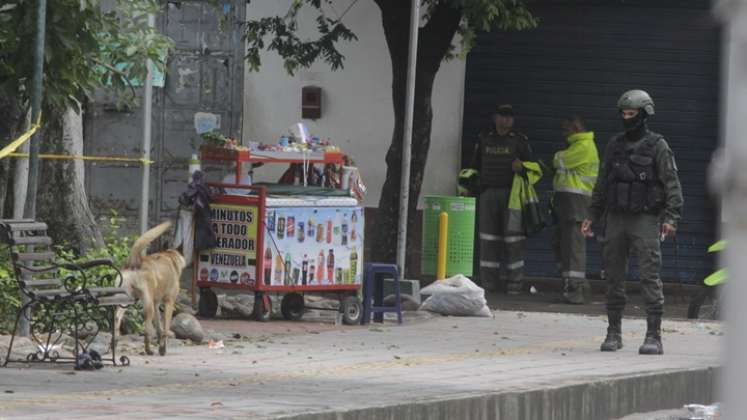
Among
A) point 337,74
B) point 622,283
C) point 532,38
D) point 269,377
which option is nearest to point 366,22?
point 337,74

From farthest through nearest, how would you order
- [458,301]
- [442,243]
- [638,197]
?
[442,243] → [458,301] → [638,197]

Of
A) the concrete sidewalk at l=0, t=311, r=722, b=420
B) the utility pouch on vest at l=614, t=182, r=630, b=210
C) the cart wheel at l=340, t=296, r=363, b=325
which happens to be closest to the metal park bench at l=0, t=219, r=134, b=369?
the concrete sidewalk at l=0, t=311, r=722, b=420

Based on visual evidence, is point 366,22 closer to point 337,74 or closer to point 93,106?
point 337,74

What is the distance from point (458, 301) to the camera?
560 inches

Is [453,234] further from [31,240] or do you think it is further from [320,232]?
[31,240]

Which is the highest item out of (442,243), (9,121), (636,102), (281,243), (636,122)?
(636,102)

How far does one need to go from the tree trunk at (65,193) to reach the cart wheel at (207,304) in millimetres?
1074

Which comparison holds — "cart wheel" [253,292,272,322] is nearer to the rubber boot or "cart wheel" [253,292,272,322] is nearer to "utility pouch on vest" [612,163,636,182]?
"utility pouch on vest" [612,163,636,182]

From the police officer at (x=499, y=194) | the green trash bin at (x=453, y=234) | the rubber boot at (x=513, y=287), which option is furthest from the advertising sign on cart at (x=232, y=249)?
the rubber boot at (x=513, y=287)

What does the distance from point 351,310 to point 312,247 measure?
65 centimetres

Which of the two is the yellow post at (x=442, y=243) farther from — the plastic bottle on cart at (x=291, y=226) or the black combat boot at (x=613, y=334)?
the black combat boot at (x=613, y=334)

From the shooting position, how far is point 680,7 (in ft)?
62.2

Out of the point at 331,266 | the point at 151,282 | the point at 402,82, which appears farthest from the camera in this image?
the point at 402,82

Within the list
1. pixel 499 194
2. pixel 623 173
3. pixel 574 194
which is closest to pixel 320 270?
pixel 623 173
